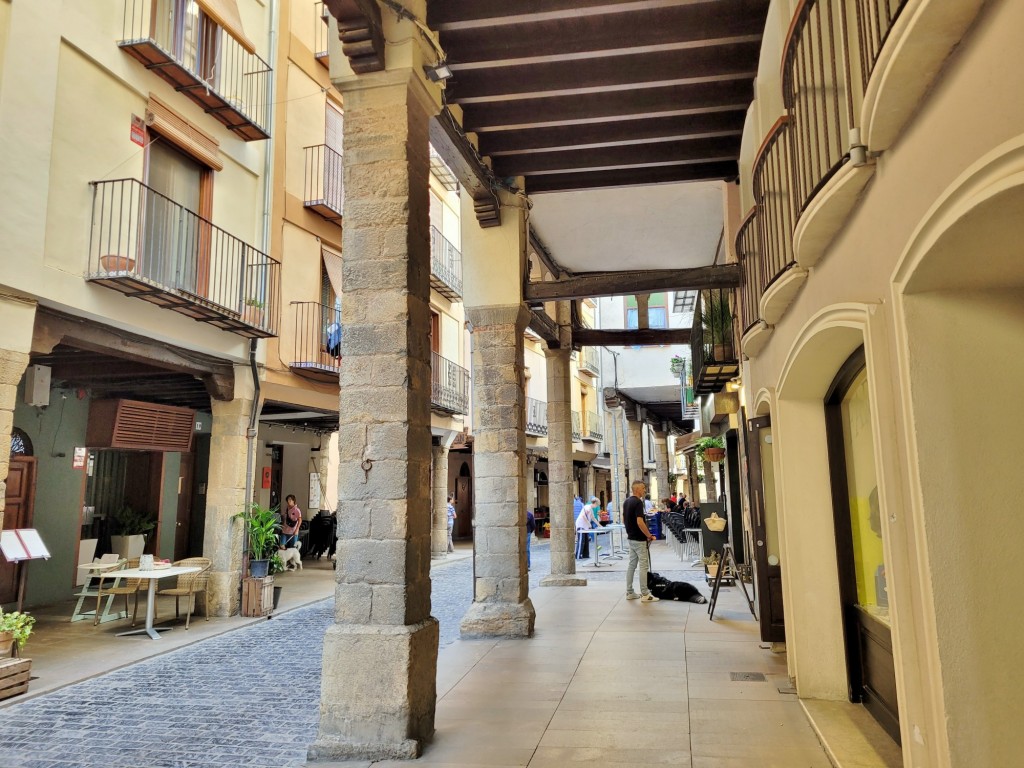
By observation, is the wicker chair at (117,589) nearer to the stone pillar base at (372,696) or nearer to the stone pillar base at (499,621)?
the stone pillar base at (499,621)

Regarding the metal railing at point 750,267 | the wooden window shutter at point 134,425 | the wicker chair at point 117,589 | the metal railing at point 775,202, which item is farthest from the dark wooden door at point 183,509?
the metal railing at point 775,202

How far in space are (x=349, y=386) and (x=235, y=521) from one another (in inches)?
233

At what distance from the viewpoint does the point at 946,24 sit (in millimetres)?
1865

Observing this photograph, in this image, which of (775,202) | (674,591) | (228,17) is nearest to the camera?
(775,202)

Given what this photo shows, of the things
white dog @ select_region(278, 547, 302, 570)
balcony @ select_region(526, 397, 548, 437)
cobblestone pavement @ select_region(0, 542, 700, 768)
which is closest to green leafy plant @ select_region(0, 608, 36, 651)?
cobblestone pavement @ select_region(0, 542, 700, 768)

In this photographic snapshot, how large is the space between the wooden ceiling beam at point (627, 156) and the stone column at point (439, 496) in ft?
32.1

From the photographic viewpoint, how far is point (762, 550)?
241 inches

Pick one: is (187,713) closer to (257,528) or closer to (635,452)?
(257,528)

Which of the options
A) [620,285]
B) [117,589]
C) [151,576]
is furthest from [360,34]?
[117,589]

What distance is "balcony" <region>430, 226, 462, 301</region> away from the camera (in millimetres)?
16031

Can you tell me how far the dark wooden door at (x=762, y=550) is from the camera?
6008 mm

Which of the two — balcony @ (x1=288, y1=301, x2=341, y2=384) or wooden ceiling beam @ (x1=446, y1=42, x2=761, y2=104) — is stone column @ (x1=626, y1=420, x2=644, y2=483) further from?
wooden ceiling beam @ (x1=446, y1=42, x2=761, y2=104)

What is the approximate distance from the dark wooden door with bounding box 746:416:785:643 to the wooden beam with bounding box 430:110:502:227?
139 inches

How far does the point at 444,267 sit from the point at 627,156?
937 centimetres
